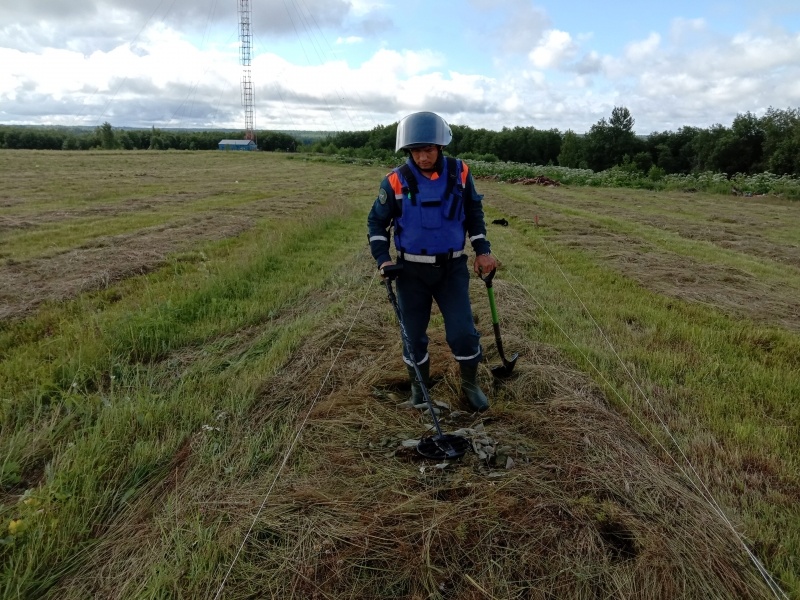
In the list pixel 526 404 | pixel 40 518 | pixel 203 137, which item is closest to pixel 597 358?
pixel 526 404

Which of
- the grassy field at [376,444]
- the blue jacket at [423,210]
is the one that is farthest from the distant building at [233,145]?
the blue jacket at [423,210]

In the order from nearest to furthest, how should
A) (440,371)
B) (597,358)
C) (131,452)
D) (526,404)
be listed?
(131,452) → (526,404) → (440,371) → (597,358)

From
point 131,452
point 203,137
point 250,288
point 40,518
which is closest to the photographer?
point 40,518

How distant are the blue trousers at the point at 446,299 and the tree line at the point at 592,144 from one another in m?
31.4

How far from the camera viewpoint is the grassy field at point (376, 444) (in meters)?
2.40

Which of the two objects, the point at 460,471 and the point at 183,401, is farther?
the point at 183,401

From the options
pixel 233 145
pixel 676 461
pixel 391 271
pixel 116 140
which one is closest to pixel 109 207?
pixel 391 271

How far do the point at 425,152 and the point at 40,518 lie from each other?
3081 mm

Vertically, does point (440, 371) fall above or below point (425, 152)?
below

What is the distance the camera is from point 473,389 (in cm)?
387

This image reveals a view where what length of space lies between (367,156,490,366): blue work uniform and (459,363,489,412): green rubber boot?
A: 0.06 metres

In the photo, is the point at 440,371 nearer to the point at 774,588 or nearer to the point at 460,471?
the point at 460,471

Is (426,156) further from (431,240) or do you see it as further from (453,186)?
(431,240)

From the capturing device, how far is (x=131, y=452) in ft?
10.9
